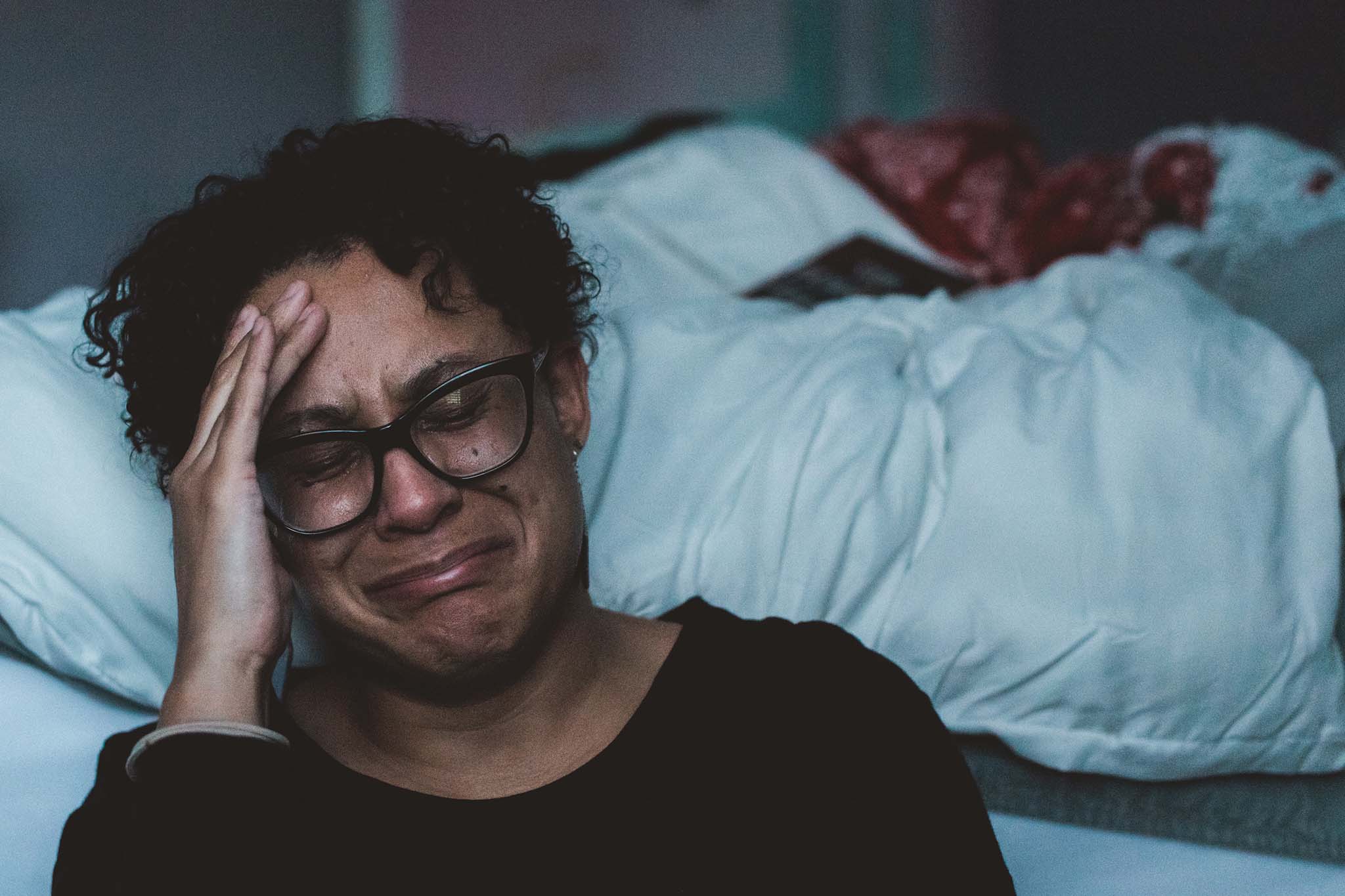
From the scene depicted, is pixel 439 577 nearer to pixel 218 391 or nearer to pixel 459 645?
pixel 459 645

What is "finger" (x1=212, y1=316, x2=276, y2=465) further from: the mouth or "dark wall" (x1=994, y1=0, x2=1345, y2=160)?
"dark wall" (x1=994, y1=0, x2=1345, y2=160)

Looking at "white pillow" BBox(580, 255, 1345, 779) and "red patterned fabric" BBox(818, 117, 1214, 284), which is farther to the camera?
"red patterned fabric" BBox(818, 117, 1214, 284)

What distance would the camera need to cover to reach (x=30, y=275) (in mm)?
1914

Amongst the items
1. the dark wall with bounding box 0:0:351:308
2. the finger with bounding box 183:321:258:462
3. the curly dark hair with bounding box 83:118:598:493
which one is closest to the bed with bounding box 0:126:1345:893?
the curly dark hair with bounding box 83:118:598:493

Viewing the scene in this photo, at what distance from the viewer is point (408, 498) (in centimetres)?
79

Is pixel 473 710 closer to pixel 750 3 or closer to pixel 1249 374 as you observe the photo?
pixel 1249 374

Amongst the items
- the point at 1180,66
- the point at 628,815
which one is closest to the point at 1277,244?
the point at 628,815

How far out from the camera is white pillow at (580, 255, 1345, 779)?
3.39ft

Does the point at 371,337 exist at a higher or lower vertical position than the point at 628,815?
higher

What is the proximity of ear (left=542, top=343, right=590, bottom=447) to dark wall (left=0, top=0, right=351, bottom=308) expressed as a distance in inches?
35.0

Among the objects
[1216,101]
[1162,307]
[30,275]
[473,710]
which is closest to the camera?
[473,710]

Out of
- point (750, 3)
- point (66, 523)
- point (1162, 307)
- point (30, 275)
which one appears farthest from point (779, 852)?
point (750, 3)

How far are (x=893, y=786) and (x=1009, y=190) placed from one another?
5.34 ft

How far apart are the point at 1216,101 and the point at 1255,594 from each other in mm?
3055
